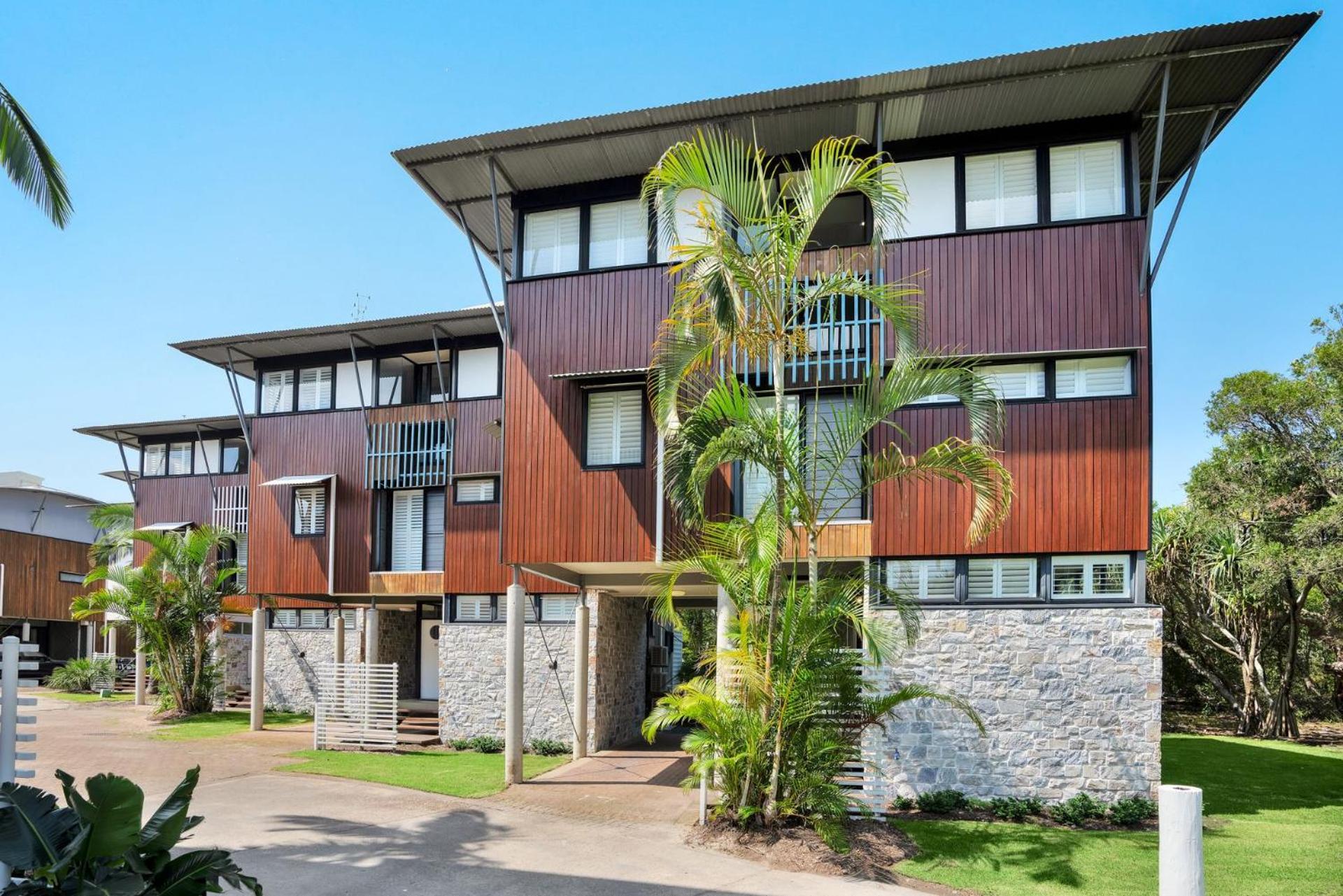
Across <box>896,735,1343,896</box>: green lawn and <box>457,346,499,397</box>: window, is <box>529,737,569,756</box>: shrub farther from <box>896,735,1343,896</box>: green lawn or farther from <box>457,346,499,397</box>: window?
<box>896,735,1343,896</box>: green lawn

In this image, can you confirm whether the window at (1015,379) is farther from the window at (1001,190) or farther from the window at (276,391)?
the window at (276,391)

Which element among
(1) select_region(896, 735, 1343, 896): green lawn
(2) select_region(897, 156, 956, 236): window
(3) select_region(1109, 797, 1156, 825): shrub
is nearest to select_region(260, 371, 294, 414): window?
(2) select_region(897, 156, 956, 236): window

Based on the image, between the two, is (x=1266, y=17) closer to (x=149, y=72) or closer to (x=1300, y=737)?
(x=149, y=72)

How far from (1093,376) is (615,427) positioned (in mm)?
6227

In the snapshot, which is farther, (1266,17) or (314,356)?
(314,356)

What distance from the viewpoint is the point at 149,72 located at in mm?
10852

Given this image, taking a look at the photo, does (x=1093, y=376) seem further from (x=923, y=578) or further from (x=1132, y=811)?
(x=1132, y=811)

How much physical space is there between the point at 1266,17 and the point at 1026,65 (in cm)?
236

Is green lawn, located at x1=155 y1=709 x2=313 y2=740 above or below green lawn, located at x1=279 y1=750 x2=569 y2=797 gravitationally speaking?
below

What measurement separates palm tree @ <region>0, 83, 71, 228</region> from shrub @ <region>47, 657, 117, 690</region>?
2235 cm

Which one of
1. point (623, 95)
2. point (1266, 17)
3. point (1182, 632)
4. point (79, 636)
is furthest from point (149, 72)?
point (79, 636)

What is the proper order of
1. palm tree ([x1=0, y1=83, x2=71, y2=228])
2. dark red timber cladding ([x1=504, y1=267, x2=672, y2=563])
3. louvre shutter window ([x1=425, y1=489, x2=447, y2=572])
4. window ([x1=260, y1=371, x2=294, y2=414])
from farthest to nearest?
window ([x1=260, y1=371, x2=294, y2=414]) < louvre shutter window ([x1=425, y1=489, x2=447, y2=572]) < dark red timber cladding ([x1=504, y1=267, x2=672, y2=563]) < palm tree ([x1=0, y1=83, x2=71, y2=228])

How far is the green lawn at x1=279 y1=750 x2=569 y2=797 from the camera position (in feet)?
42.1

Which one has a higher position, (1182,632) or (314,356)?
(314,356)
